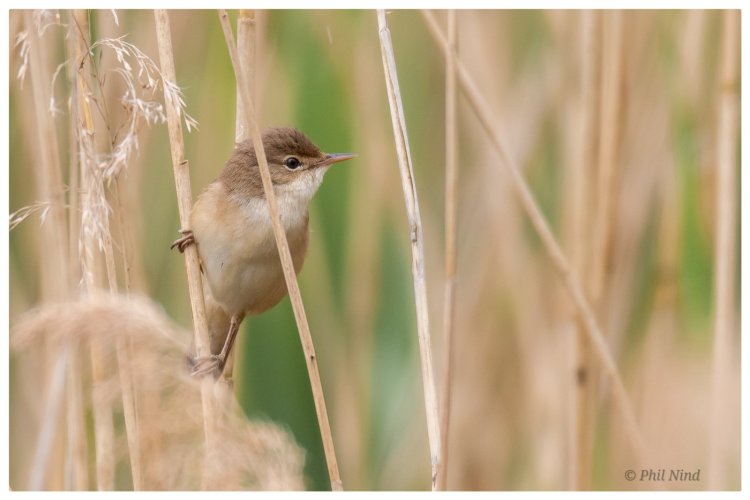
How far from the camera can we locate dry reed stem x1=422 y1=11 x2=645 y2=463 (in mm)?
1826

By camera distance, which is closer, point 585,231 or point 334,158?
point 585,231

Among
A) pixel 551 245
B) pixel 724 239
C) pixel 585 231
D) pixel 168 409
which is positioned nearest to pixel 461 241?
pixel 585 231

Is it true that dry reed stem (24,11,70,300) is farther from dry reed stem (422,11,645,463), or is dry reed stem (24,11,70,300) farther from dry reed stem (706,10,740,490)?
dry reed stem (706,10,740,490)

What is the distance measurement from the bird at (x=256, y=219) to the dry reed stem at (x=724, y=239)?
954 millimetres

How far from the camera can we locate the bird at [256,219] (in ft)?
7.53

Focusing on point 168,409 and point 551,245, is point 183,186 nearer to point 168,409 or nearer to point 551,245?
point 168,409

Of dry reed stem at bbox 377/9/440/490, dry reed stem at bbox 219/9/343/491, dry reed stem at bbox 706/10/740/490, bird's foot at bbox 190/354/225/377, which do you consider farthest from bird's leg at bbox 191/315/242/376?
dry reed stem at bbox 706/10/740/490

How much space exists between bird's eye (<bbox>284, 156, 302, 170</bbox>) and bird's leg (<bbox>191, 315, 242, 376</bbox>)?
1.57 ft

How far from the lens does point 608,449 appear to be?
6.91ft

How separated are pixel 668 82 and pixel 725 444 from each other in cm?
94

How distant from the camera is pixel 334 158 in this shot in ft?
7.42

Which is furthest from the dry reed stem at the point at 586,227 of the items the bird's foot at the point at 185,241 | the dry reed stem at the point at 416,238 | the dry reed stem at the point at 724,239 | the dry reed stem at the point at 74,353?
the dry reed stem at the point at 74,353

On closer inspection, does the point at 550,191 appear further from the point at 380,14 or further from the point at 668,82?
the point at 380,14

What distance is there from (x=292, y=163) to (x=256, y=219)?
0.63ft
